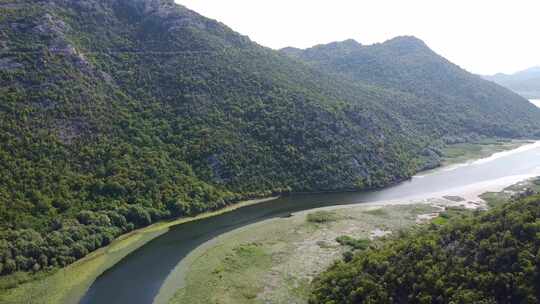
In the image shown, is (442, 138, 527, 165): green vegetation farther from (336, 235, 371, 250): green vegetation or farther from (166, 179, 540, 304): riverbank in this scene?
(336, 235, 371, 250): green vegetation

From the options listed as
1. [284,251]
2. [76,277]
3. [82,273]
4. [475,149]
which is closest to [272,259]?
[284,251]

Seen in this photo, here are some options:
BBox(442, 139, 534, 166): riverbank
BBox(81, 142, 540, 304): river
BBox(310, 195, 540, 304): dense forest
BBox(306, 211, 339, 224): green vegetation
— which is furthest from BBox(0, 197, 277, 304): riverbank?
BBox(442, 139, 534, 166): riverbank

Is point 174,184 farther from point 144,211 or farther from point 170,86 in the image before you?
point 170,86

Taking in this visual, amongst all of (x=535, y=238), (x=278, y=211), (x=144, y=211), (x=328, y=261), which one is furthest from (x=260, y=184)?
(x=535, y=238)

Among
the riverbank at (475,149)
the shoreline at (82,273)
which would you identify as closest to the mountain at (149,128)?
the shoreline at (82,273)

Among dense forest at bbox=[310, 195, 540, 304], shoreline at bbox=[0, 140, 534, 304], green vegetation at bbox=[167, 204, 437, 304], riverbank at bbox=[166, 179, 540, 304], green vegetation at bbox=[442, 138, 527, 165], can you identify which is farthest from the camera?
green vegetation at bbox=[442, 138, 527, 165]

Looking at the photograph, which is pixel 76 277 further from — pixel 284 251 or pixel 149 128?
pixel 149 128
